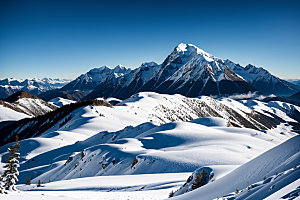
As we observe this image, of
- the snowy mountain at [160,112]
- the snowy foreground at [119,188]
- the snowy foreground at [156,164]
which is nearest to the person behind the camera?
the snowy foreground at [156,164]

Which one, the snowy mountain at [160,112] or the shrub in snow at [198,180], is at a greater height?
the snowy mountain at [160,112]

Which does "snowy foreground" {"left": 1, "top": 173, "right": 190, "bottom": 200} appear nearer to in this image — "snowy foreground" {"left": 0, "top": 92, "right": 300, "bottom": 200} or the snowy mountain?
"snowy foreground" {"left": 0, "top": 92, "right": 300, "bottom": 200}

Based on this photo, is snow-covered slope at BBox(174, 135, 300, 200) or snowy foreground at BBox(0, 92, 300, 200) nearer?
snow-covered slope at BBox(174, 135, 300, 200)

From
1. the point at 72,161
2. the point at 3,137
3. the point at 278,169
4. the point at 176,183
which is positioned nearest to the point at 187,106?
the point at 3,137

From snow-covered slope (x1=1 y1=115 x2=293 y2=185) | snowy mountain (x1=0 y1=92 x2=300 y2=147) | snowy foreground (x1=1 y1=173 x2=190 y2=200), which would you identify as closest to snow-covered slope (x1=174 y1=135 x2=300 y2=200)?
snowy foreground (x1=1 y1=173 x2=190 y2=200)

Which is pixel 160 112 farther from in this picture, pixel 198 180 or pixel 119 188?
pixel 198 180

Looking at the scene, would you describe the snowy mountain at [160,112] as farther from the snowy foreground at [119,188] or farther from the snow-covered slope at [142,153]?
the snowy foreground at [119,188]

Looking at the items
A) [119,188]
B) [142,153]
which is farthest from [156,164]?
[119,188]

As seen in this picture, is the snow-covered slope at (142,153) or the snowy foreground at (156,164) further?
the snow-covered slope at (142,153)

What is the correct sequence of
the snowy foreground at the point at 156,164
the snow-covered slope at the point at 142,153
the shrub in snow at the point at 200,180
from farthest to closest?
the snow-covered slope at the point at 142,153 → the shrub in snow at the point at 200,180 → the snowy foreground at the point at 156,164

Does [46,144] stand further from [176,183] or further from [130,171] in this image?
[176,183]

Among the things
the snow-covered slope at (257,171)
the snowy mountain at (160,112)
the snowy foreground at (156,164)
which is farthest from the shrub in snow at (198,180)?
the snowy mountain at (160,112)
